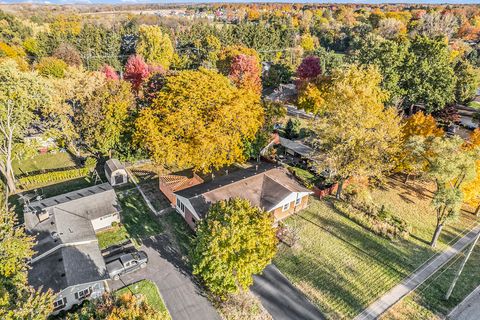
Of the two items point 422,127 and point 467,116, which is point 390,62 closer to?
point 422,127

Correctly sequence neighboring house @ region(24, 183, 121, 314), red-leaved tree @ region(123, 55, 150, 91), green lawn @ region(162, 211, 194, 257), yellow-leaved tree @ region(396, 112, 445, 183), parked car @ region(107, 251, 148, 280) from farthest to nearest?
red-leaved tree @ region(123, 55, 150, 91), yellow-leaved tree @ region(396, 112, 445, 183), green lawn @ region(162, 211, 194, 257), parked car @ region(107, 251, 148, 280), neighboring house @ region(24, 183, 121, 314)

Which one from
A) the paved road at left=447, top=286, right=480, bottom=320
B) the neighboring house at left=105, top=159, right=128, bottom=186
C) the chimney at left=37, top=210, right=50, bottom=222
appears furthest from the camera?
the neighboring house at left=105, top=159, right=128, bottom=186

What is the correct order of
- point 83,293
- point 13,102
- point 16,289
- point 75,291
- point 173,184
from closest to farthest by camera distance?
point 16,289 < point 75,291 < point 83,293 < point 173,184 < point 13,102

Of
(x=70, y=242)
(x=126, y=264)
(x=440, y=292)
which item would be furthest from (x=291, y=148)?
(x=70, y=242)

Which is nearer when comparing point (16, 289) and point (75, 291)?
point (16, 289)

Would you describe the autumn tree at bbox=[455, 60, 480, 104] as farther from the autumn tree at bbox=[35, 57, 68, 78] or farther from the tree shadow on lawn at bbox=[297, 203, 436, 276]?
the autumn tree at bbox=[35, 57, 68, 78]

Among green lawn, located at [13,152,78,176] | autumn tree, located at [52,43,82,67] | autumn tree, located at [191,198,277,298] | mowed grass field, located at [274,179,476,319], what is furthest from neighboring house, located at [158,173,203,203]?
autumn tree, located at [52,43,82,67]

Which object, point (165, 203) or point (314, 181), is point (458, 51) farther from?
point (165, 203)
